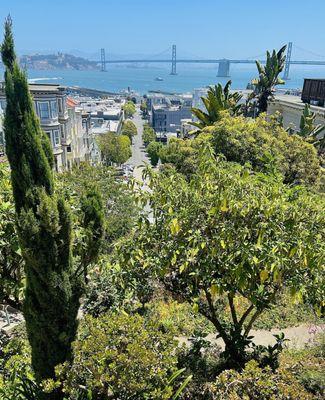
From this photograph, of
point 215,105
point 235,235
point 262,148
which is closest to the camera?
point 235,235

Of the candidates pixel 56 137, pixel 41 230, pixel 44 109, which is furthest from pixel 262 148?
pixel 56 137

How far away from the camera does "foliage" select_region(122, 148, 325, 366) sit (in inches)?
228

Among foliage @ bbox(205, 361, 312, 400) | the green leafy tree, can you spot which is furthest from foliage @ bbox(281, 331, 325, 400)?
the green leafy tree

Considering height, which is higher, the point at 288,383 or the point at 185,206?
the point at 185,206

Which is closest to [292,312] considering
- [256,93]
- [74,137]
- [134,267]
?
[134,267]

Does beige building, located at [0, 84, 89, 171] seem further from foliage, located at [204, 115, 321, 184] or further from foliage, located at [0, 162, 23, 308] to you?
foliage, located at [0, 162, 23, 308]

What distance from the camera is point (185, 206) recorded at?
262 inches

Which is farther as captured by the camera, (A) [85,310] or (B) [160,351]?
(A) [85,310]

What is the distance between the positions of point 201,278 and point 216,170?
1911 mm

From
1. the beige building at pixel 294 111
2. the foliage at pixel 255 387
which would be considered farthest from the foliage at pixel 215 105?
the foliage at pixel 255 387

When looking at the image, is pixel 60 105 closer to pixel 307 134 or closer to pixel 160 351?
pixel 307 134

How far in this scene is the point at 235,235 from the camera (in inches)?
243

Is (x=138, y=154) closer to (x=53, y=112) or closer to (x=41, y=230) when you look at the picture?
(x=53, y=112)

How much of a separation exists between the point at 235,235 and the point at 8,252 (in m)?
4.83
